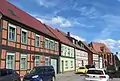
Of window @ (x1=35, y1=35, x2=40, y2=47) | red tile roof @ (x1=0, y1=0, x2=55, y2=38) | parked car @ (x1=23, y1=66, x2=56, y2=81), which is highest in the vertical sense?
red tile roof @ (x1=0, y1=0, x2=55, y2=38)

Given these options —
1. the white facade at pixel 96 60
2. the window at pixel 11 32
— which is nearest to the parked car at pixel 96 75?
the window at pixel 11 32

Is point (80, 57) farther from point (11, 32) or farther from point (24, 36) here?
point (11, 32)

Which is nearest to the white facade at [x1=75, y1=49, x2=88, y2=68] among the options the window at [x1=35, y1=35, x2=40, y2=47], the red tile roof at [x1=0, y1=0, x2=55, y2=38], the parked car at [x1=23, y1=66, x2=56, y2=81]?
the window at [x1=35, y1=35, x2=40, y2=47]

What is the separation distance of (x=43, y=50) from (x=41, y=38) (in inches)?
76.8

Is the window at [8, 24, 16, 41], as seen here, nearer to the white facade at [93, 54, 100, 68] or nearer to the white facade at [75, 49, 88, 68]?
the white facade at [75, 49, 88, 68]

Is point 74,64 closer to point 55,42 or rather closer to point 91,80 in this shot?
point 55,42

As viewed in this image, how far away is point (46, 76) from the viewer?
24.2 m

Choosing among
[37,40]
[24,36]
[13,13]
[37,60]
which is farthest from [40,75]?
[37,40]

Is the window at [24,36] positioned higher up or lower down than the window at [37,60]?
higher up

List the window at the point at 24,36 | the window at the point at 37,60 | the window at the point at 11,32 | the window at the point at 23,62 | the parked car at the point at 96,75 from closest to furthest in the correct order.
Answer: the parked car at the point at 96,75
the window at the point at 11,32
the window at the point at 23,62
the window at the point at 24,36
the window at the point at 37,60

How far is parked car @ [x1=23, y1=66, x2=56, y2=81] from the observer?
74.2ft

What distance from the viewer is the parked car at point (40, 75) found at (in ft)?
74.2

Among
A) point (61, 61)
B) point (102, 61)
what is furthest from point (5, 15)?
point (102, 61)

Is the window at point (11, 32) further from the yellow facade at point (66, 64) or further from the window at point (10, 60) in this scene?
the yellow facade at point (66, 64)
